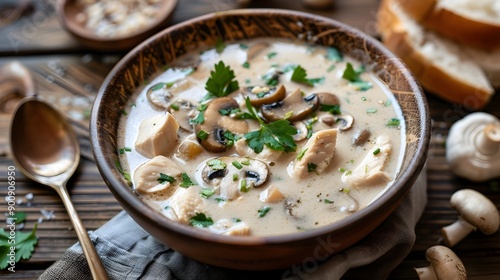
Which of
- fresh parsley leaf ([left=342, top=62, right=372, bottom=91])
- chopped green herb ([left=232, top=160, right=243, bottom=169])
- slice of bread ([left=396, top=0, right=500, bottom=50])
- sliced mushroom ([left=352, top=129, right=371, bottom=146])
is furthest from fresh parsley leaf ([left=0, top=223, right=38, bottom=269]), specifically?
slice of bread ([left=396, top=0, right=500, bottom=50])

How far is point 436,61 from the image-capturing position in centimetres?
359

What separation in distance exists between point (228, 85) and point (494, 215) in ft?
4.49

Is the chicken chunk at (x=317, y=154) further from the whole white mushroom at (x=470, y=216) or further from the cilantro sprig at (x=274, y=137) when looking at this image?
the whole white mushroom at (x=470, y=216)

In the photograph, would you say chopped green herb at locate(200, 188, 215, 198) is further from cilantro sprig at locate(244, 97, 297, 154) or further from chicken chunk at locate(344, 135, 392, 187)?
chicken chunk at locate(344, 135, 392, 187)

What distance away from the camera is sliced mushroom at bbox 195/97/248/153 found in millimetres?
2598

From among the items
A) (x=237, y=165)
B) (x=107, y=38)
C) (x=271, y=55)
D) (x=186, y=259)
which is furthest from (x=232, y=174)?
(x=107, y=38)

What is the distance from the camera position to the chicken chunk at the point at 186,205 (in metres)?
2.32

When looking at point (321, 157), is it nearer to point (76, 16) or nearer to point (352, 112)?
point (352, 112)

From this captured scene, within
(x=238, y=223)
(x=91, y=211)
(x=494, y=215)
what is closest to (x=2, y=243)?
(x=91, y=211)

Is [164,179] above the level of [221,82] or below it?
below

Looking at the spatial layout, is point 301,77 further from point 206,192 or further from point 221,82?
point 206,192

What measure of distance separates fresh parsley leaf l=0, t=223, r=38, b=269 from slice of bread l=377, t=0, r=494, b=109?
7.73ft

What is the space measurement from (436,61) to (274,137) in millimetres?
1528

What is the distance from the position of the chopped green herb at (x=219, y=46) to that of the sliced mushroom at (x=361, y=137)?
3.14ft
